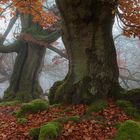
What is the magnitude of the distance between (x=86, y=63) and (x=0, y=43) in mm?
12214

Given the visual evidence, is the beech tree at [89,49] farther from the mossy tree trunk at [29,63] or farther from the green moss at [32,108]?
the mossy tree trunk at [29,63]

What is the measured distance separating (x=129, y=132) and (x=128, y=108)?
2.09 m

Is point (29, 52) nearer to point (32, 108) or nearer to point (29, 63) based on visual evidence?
point (29, 63)

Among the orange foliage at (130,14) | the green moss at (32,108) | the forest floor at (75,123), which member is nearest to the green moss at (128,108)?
the forest floor at (75,123)

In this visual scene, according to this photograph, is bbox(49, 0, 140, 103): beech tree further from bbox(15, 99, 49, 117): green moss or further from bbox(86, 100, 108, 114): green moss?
bbox(15, 99, 49, 117): green moss

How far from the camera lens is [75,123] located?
308 inches

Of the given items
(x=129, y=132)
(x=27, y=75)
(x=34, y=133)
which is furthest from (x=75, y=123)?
(x=27, y=75)

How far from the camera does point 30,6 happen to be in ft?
48.0

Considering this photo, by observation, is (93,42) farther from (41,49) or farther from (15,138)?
(41,49)

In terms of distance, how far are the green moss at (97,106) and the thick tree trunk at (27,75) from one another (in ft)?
32.2

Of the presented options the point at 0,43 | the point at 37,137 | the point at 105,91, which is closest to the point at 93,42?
the point at 105,91

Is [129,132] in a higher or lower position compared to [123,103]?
lower

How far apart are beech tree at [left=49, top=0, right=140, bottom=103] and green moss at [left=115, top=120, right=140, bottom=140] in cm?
248

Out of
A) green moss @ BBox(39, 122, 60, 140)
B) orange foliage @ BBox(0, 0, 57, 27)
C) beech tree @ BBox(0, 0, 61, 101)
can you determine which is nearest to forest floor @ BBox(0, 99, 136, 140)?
green moss @ BBox(39, 122, 60, 140)
